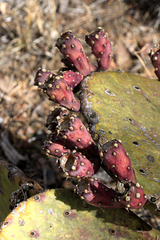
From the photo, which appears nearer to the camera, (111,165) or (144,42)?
(111,165)

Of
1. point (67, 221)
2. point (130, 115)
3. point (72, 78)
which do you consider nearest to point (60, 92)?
point (72, 78)

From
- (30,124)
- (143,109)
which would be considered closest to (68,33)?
(143,109)

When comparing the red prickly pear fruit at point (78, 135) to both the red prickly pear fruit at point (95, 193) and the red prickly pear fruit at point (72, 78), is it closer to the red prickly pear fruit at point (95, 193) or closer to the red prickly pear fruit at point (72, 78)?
the red prickly pear fruit at point (95, 193)

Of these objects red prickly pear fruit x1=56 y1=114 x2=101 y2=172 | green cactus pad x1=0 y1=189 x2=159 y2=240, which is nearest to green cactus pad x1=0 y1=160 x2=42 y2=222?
green cactus pad x1=0 y1=189 x2=159 y2=240

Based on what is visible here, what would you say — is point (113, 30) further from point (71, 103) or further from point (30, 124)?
point (71, 103)

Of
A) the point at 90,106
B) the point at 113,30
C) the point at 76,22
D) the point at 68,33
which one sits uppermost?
the point at 68,33

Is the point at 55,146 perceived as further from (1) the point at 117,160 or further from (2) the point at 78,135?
(1) the point at 117,160
